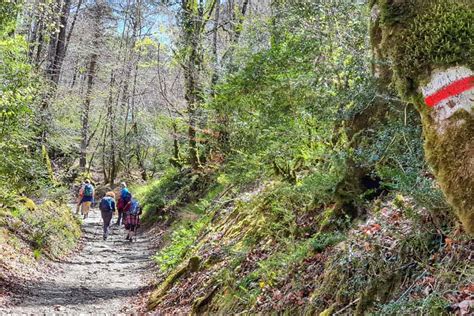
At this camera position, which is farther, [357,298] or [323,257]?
[323,257]

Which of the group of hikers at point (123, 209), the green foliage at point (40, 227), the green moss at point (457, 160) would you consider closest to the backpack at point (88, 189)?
the group of hikers at point (123, 209)

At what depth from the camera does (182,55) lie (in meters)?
17.2

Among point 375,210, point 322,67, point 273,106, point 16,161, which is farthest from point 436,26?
point 16,161

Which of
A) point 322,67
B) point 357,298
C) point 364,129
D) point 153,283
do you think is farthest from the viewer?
point 153,283

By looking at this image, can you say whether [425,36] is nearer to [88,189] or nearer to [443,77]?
[443,77]

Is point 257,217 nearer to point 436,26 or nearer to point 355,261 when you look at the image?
point 355,261

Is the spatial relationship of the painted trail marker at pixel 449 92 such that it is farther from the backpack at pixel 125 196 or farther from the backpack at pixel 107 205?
the backpack at pixel 125 196

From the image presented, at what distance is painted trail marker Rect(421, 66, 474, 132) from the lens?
185 centimetres

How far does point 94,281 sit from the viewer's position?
1015cm

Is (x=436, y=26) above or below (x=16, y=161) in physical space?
above

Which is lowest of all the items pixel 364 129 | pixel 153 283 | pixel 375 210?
pixel 153 283

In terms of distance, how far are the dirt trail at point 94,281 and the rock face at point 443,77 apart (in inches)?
285

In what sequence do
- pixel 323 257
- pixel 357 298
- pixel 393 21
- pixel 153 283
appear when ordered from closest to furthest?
pixel 393 21
pixel 357 298
pixel 323 257
pixel 153 283

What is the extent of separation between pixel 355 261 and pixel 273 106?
440 cm
